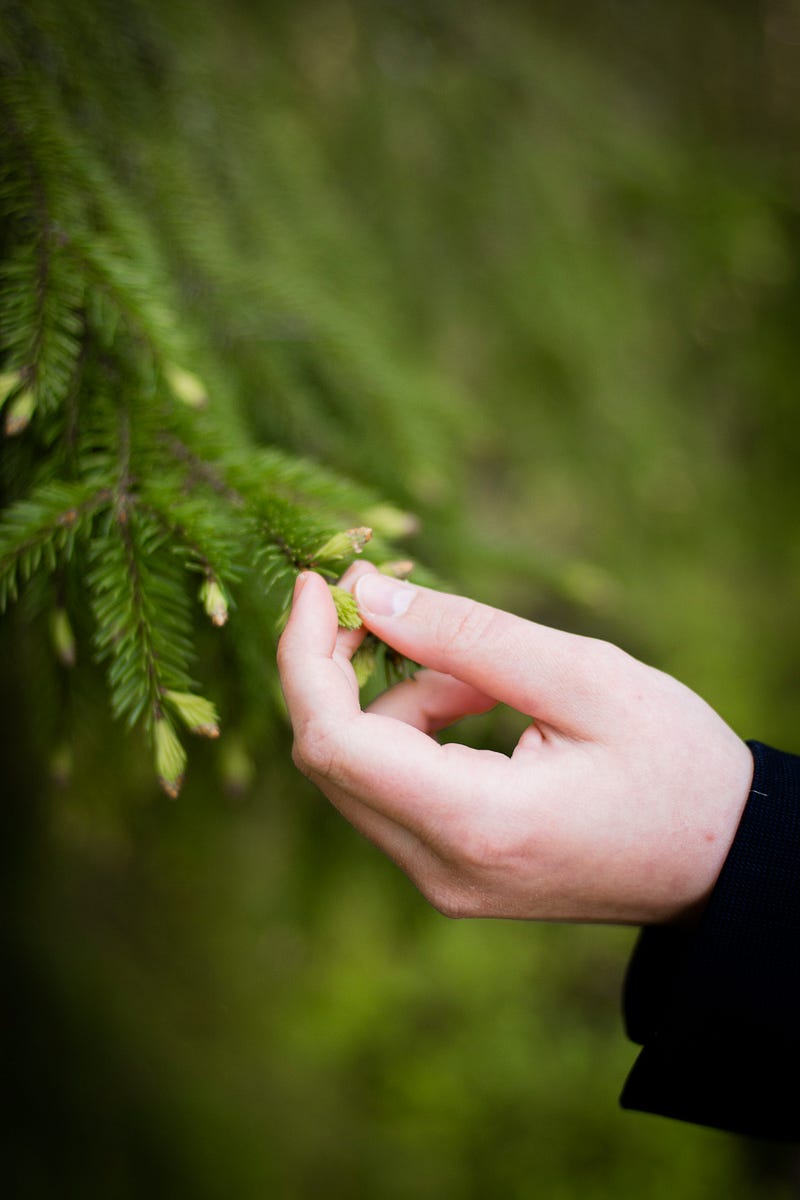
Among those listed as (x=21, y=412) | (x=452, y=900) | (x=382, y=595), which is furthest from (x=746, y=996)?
(x=21, y=412)

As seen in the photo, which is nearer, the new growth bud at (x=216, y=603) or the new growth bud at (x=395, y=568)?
the new growth bud at (x=216, y=603)

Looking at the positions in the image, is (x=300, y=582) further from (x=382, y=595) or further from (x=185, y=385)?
(x=185, y=385)

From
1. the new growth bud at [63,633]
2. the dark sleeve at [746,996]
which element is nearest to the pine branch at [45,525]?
the new growth bud at [63,633]

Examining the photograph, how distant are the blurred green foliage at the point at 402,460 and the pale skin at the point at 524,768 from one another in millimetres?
74

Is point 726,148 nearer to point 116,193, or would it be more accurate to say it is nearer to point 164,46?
point 164,46

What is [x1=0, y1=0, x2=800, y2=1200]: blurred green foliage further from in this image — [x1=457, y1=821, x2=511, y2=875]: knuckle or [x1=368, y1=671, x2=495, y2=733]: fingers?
[x1=368, y1=671, x2=495, y2=733]: fingers

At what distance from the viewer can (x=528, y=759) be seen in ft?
2.73

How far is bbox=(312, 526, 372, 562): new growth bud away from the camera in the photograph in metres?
0.79

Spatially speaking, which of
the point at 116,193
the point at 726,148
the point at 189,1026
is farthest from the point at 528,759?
the point at 726,148

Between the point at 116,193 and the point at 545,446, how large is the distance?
55.8 inches

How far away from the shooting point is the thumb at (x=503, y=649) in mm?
827

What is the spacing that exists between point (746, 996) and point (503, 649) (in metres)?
0.54

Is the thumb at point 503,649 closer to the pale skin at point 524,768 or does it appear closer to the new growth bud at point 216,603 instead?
the pale skin at point 524,768

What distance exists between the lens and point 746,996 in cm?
85
